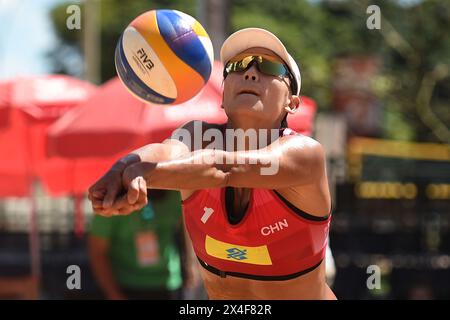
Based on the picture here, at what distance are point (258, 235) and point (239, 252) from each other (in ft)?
0.41

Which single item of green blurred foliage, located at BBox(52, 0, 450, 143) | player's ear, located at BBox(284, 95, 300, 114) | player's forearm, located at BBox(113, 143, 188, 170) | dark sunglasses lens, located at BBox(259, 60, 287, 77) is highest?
green blurred foliage, located at BBox(52, 0, 450, 143)

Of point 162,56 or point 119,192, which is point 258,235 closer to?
point 119,192

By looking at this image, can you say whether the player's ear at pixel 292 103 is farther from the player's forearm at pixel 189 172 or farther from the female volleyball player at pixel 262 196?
the player's forearm at pixel 189 172

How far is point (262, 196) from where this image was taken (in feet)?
12.5

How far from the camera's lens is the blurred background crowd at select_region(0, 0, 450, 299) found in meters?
7.62

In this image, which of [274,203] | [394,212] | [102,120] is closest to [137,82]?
[274,203]

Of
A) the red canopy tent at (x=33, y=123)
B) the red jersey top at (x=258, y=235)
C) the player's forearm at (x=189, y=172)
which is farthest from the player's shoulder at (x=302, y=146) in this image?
the red canopy tent at (x=33, y=123)

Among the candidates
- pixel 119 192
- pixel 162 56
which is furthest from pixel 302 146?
pixel 162 56

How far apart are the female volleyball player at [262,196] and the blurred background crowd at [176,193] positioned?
255cm

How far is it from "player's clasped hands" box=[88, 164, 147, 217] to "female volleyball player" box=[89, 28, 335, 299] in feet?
1.27

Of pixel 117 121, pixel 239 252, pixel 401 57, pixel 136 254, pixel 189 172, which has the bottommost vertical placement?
pixel 136 254

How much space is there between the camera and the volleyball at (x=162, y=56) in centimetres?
460

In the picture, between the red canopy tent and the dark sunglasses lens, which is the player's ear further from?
the red canopy tent

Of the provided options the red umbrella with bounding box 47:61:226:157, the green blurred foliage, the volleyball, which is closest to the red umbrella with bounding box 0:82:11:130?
the red umbrella with bounding box 47:61:226:157
